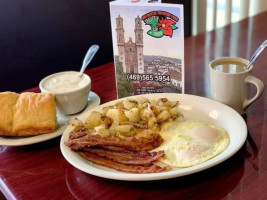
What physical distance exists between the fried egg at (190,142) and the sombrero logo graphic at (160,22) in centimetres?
26

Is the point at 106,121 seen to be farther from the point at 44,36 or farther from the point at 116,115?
the point at 44,36

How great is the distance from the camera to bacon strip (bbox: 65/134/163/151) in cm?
85

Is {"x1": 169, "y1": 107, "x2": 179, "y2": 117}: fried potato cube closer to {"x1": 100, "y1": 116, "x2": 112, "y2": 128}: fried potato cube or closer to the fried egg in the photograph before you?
the fried egg

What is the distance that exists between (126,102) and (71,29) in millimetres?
1256

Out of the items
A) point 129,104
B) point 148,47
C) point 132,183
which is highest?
point 148,47

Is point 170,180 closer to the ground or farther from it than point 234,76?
closer to the ground

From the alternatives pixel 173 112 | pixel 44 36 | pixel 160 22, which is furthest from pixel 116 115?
pixel 44 36

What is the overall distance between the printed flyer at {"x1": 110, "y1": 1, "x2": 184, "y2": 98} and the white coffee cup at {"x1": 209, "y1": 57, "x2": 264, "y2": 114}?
3.9 inches

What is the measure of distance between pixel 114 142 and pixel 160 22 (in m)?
0.37

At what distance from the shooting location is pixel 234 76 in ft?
3.17

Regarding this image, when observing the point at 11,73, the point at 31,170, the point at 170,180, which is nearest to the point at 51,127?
the point at 31,170

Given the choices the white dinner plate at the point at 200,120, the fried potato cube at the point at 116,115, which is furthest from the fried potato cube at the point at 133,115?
the white dinner plate at the point at 200,120

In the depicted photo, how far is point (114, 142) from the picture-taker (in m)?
0.85

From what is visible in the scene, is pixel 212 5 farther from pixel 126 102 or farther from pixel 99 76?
pixel 126 102
